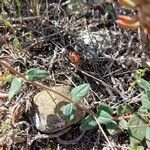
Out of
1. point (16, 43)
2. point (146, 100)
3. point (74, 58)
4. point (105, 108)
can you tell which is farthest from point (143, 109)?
point (16, 43)

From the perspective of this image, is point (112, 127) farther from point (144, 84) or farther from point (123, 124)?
point (144, 84)

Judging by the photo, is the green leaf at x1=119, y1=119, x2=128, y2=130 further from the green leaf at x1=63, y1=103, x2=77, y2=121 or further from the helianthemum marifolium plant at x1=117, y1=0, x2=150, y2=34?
the helianthemum marifolium plant at x1=117, y1=0, x2=150, y2=34

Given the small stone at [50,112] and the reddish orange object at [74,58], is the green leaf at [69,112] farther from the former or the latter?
the reddish orange object at [74,58]

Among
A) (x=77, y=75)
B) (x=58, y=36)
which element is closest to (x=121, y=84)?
(x=77, y=75)

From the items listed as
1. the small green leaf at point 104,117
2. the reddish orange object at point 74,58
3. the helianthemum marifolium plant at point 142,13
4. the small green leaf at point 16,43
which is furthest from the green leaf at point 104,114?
the helianthemum marifolium plant at point 142,13

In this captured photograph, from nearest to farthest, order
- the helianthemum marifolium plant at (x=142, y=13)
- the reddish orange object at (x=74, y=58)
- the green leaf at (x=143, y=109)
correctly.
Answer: the helianthemum marifolium plant at (x=142, y=13) < the green leaf at (x=143, y=109) < the reddish orange object at (x=74, y=58)

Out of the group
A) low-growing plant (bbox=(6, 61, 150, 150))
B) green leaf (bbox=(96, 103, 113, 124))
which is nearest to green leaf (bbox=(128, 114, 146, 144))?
low-growing plant (bbox=(6, 61, 150, 150))
